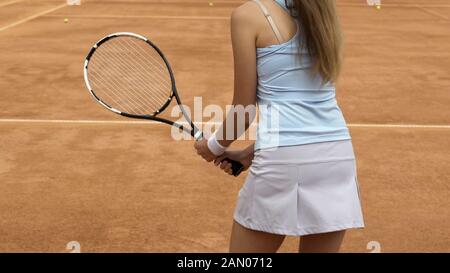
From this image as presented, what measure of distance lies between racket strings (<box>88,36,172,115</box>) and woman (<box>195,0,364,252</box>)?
226cm

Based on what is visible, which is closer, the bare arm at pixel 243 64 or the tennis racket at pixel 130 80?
the bare arm at pixel 243 64

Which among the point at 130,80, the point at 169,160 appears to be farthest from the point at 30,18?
the point at 169,160

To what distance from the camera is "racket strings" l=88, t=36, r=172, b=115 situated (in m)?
6.30

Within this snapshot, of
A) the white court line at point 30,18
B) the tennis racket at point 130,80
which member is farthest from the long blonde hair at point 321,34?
the white court line at point 30,18

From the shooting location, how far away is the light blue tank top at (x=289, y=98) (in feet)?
7.91

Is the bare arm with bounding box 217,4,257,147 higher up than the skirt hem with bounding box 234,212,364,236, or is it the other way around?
the bare arm with bounding box 217,4,257,147

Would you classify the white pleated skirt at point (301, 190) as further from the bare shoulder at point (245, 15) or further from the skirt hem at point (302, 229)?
the bare shoulder at point (245, 15)

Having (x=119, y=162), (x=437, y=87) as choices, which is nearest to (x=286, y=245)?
(x=119, y=162)

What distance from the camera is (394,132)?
23.3 ft

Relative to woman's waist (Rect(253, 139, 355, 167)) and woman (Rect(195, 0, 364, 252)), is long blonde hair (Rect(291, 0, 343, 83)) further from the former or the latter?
woman's waist (Rect(253, 139, 355, 167))

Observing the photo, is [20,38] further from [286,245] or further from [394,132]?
[286,245]

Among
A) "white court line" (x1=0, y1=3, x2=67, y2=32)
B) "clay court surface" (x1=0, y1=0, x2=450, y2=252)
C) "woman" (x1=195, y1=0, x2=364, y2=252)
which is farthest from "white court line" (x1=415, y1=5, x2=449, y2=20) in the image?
"woman" (x1=195, y1=0, x2=364, y2=252)

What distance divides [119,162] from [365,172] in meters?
2.00

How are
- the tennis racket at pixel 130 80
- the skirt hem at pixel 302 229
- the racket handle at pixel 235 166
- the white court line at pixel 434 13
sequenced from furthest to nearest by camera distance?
the white court line at pixel 434 13
the tennis racket at pixel 130 80
the racket handle at pixel 235 166
the skirt hem at pixel 302 229
